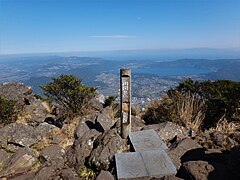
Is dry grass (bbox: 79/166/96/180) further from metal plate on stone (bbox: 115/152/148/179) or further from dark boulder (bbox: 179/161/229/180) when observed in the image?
dark boulder (bbox: 179/161/229/180)

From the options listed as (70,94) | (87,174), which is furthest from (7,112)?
(87,174)

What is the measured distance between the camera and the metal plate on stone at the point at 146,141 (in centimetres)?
531

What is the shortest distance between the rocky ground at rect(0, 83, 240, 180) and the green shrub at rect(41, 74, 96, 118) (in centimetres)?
85

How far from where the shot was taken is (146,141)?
5.57m

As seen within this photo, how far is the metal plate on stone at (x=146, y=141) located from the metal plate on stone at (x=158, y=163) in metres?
0.23

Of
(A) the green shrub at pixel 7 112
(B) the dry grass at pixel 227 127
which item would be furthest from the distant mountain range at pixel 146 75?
(B) the dry grass at pixel 227 127

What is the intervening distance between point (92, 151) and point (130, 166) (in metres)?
1.28

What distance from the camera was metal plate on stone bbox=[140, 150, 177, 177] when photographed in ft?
14.2

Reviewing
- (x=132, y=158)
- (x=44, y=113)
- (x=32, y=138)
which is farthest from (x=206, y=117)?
(x=44, y=113)

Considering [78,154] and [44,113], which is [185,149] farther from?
[44,113]

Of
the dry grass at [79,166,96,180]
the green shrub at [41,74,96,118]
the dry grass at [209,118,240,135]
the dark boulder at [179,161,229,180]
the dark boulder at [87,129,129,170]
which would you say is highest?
the green shrub at [41,74,96,118]

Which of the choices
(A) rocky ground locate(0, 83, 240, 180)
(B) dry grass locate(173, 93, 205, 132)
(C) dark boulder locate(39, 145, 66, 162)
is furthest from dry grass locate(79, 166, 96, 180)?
(B) dry grass locate(173, 93, 205, 132)

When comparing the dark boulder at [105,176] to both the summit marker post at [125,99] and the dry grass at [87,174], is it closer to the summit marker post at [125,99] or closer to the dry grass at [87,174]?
the dry grass at [87,174]

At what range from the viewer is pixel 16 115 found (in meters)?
8.15
